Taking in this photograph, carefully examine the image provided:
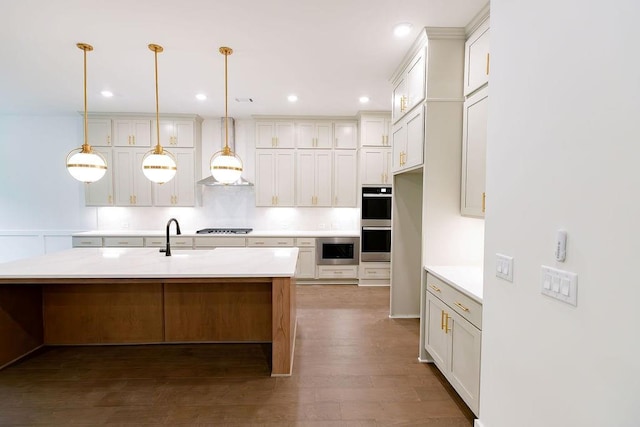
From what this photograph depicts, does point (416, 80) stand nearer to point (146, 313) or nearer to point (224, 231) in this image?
point (146, 313)

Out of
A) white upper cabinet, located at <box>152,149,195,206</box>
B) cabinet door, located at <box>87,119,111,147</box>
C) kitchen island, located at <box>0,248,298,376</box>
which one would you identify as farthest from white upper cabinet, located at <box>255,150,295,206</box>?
cabinet door, located at <box>87,119,111,147</box>

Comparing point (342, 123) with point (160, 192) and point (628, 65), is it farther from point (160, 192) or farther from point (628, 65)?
point (628, 65)

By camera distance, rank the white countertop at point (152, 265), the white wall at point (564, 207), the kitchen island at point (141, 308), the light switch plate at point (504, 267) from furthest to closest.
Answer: the kitchen island at point (141, 308)
the white countertop at point (152, 265)
the light switch plate at point (504, 267)
the white wall at point (564, 207)

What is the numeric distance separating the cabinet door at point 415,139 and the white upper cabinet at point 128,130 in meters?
4.39

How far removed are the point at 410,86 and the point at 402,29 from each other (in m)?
0.57

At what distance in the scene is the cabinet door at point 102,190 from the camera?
16.8ft

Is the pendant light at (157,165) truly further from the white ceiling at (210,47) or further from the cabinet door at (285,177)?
the cabinet door at (285,177)

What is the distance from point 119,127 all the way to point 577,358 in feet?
20.6

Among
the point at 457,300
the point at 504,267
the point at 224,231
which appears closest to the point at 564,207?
the point at 504,267

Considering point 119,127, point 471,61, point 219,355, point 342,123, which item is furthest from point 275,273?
point 119,127

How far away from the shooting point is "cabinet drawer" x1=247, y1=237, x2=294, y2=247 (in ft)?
16.5

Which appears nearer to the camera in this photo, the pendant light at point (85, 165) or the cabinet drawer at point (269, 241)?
the pendant light at point (85, 165)

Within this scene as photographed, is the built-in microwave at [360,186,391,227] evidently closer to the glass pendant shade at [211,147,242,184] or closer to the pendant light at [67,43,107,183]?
the glass pendant shade at [211,147,242,184]

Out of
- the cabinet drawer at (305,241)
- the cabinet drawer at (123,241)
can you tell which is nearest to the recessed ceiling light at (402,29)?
the cabinet drawer at (305,241)
